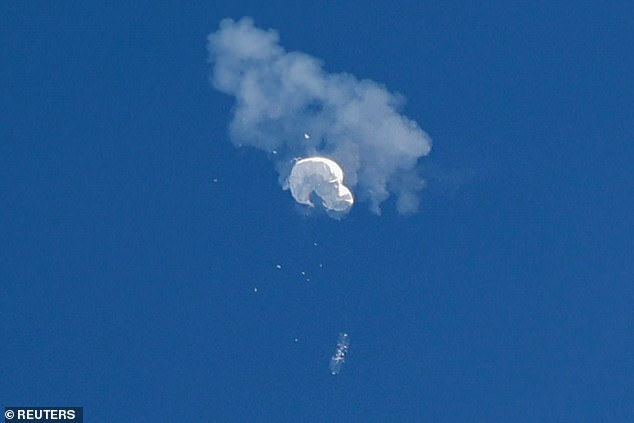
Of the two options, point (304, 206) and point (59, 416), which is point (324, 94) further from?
point (59, 416)

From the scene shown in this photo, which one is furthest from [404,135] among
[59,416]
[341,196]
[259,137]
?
[59,416]

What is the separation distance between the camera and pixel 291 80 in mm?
17203

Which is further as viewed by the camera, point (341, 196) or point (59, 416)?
point (59, 416)

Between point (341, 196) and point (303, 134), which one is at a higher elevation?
point (303, 134)

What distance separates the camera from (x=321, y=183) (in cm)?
1672

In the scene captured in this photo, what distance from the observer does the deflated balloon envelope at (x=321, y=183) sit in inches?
659

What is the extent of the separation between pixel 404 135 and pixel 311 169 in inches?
106

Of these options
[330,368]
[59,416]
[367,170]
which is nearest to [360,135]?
[367,170]

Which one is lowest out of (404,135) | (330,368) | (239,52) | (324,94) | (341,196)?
(330,368)

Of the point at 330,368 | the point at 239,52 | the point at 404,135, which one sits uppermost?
the point at 239,52

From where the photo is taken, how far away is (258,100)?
57.0ft

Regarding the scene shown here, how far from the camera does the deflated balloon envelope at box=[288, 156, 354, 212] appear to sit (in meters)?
16.7

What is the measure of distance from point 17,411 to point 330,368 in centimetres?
893

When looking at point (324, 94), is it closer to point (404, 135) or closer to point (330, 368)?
point (404, 135)
